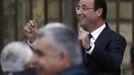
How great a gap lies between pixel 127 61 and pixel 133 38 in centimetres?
32

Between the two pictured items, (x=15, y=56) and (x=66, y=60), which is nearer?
(x=66, y=60)

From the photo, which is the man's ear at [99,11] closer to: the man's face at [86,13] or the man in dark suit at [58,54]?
the man's face at [86,13]

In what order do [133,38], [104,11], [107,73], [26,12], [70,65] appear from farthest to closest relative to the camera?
[26,12], [133,38], [104,11], [107,73], [70,65]

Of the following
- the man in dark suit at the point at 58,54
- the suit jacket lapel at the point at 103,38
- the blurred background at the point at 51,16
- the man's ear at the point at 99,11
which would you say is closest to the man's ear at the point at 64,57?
the man in dark suit at the point at 58,54

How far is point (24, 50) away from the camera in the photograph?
398cm

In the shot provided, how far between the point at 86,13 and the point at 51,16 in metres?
2.37

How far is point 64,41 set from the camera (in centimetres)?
329

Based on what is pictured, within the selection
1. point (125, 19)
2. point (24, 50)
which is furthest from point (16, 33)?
point (24, 50)

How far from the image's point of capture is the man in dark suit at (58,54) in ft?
10.6

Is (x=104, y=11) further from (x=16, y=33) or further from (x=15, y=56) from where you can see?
(x=16, y=33)

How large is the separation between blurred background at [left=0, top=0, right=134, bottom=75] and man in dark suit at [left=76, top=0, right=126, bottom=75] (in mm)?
1992

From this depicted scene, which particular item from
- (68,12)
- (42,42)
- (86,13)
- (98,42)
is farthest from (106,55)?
(68,12)

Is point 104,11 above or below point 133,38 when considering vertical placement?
above

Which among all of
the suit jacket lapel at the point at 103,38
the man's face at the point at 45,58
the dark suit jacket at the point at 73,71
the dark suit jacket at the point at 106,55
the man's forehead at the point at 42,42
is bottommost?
the dark suit jacket at the point at 106,55
